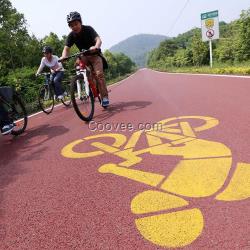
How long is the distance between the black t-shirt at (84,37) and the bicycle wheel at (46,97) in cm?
231

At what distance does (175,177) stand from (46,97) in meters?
6.52

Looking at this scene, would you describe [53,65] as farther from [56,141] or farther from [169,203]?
[169,203]

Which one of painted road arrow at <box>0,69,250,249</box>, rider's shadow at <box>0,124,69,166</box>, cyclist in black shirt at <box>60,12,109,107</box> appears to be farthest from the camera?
cyclist in black shirt at <box>60,12,109,107</box>

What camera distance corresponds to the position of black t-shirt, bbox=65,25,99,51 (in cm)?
652

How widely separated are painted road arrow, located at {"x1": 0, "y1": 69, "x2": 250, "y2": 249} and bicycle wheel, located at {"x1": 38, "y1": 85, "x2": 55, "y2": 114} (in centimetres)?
369

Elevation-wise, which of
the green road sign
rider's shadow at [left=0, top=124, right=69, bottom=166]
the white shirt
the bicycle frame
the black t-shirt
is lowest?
rider's shadow at [left=0, top=124, right=69, bottom=166]

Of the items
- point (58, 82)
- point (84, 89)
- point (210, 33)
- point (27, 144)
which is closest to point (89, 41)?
point (84, 89)

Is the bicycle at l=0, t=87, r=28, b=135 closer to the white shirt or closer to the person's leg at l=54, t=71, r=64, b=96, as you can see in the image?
the person's leg at l=54, t=71, r=64, b=96

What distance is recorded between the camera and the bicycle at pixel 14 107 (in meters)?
5.24

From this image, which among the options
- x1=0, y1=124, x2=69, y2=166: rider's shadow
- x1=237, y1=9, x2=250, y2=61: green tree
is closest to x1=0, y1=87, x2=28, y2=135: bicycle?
x1=0, y1=124, x2=69, y2=166: rider's shadow

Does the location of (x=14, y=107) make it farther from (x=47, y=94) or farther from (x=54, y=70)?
(x=54, y=70)

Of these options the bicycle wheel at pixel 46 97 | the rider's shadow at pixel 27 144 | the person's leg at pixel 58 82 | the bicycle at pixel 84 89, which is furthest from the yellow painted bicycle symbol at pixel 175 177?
the person's leg at pixel 58 82

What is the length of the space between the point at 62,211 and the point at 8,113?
10.7 feet

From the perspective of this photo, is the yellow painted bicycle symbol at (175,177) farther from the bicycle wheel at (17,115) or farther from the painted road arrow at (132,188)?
the bicycle wheel at (17,115)
